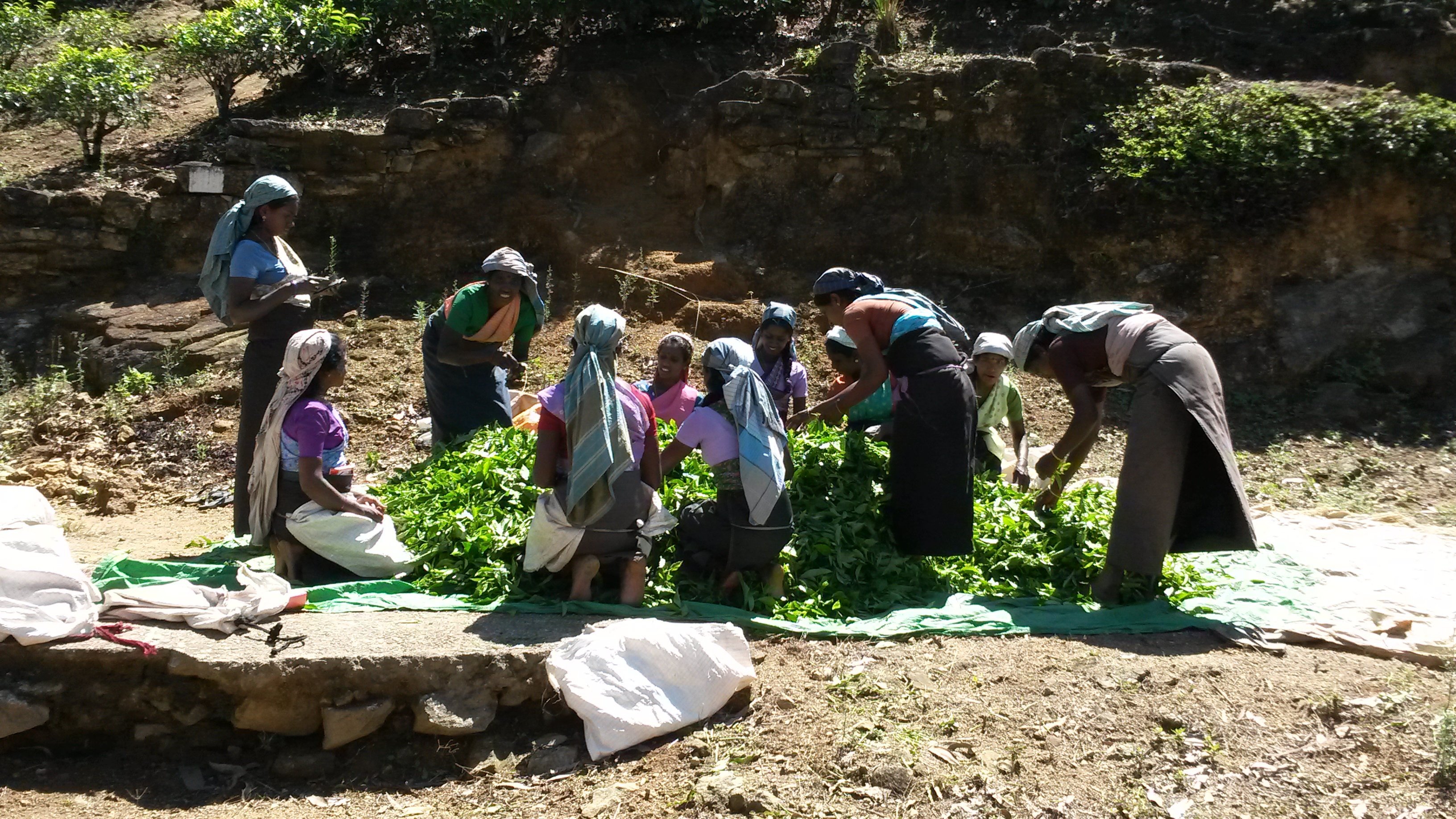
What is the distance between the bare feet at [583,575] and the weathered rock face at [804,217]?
4885 mm

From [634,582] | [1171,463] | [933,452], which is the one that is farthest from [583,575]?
[1171,463]

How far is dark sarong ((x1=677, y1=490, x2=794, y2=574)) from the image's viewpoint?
439 centimetres

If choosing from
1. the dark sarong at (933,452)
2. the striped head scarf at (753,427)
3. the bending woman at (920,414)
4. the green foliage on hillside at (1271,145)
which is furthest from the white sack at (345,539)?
the green foliage on hillside at (1271,145)

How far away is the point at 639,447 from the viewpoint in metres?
4.37

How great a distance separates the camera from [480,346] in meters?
5.70

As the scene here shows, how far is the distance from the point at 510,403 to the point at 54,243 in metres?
5.20

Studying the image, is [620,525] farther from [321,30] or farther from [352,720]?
[321,30]

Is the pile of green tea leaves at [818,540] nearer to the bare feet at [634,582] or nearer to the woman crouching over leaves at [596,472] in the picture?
the bare feet at [634,582]

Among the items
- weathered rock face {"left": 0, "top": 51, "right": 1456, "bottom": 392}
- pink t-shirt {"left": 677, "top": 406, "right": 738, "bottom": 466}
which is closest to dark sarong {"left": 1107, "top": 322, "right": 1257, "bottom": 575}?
pink t-shirt {"left": 677, "top": 406, "right": 738, "bottom": 466}

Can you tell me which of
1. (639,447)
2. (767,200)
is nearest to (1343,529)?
(639,447)

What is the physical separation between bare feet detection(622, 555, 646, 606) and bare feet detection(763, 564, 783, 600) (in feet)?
1.66

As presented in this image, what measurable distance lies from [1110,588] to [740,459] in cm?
165

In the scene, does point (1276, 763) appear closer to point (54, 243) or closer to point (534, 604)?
point (534, 604)

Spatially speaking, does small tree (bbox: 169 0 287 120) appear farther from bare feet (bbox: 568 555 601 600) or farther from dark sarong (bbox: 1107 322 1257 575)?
dark sarong (bbox: 1107 322 1257 575)
